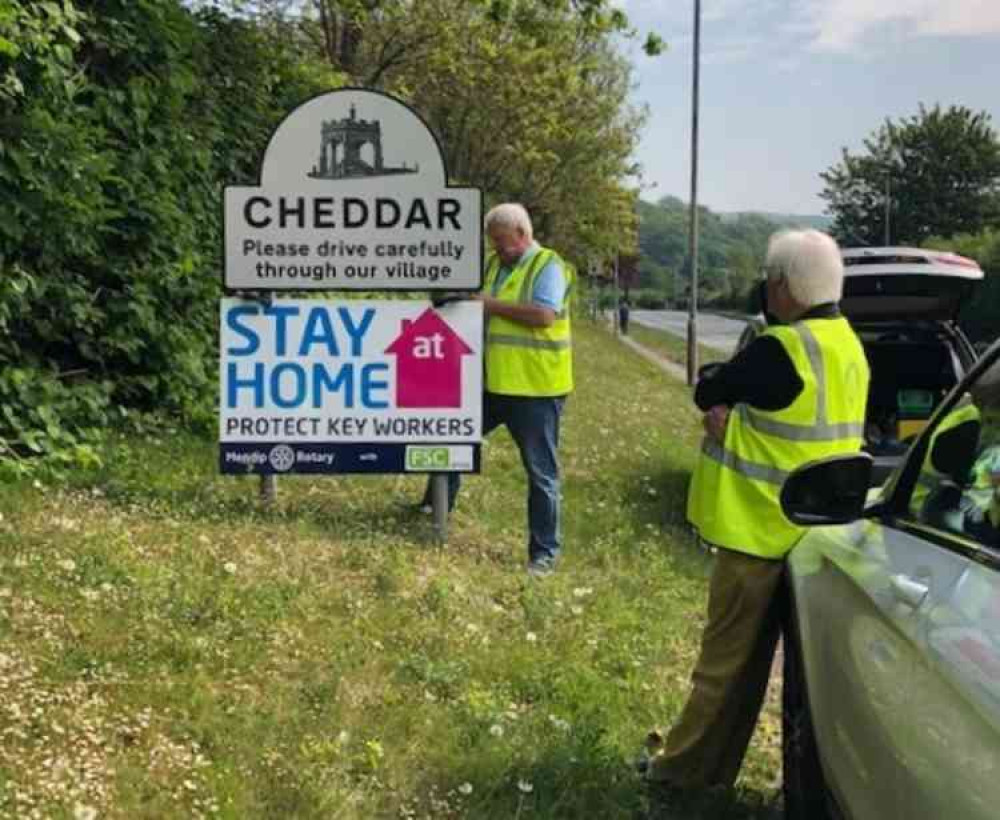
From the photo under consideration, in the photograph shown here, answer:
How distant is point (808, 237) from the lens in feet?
Result: 11.8

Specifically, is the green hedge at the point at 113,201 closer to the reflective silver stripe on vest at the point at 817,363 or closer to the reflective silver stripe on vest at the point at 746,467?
the reflective silver stripe on vest at the point at 746,467

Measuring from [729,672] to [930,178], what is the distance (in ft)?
244

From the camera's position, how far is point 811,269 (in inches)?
141

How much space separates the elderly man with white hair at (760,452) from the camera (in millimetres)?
3561

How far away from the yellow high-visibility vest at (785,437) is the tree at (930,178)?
230 ft

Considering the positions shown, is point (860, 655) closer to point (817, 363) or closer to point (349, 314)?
point (817, 363)

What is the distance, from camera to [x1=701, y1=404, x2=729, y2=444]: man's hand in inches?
146

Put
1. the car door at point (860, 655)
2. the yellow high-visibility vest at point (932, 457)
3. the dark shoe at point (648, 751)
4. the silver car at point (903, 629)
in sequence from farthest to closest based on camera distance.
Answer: the dark shoe at point (648, 751) < the yellow high-visibility vest at point (932, 457) < the car door at point (860, 655) < the silver car at point (903, 629)

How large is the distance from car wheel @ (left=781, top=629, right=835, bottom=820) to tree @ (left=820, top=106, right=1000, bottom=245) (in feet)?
230

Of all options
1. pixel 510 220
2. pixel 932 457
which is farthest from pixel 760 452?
pixel 510 220

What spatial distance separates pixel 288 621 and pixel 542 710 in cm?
111

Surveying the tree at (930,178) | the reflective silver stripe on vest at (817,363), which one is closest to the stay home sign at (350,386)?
the reflective silver stripe on vest at (817,363)

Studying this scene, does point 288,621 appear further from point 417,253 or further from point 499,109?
point 499,109

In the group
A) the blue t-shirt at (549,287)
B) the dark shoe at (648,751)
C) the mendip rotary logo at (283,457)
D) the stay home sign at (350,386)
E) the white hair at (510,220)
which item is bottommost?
the dark shoe at (648,751)
